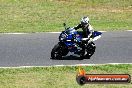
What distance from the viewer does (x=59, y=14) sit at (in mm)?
25031

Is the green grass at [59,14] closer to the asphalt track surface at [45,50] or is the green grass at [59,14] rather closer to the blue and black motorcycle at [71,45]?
the asphalt track surface at [45,50]

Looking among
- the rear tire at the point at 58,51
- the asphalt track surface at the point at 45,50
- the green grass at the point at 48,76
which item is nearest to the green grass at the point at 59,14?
the asphalt track surface at the point at 45,50

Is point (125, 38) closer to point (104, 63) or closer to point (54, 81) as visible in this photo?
point (104, 63)

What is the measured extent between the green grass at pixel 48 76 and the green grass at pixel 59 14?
20.2 ft

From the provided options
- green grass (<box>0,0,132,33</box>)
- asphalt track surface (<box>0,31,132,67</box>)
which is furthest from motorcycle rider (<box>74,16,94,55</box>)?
green grass (<box>0,0,132,33</box>)

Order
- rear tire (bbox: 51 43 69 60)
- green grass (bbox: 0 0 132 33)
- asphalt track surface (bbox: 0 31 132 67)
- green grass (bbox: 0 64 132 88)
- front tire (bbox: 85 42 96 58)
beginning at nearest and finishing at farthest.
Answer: green grass (bbox: 0 64 132 88)
asphalt track surface (bbox: 0 31 132 67)
rear tire (bbox: 51 43 69 60)
front tire (bbox: 85 42 96 58)
green grass (bbox: 0 0 132 33)

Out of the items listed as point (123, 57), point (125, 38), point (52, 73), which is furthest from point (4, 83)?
point (125, 38)

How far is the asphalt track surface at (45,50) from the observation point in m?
16.6

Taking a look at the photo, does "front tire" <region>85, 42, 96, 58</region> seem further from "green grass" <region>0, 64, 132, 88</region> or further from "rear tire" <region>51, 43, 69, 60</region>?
"green grass" <region>0, 64, 132, 88</region>

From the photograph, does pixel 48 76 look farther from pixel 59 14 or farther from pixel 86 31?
pixel 59 14

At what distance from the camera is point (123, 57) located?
680 inches

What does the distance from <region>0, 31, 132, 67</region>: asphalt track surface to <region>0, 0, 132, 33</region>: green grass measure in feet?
4.23


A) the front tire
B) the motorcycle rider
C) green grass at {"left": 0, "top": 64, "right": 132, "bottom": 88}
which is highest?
the motorcycle rider

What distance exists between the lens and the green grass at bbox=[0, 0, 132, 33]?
2223cm
